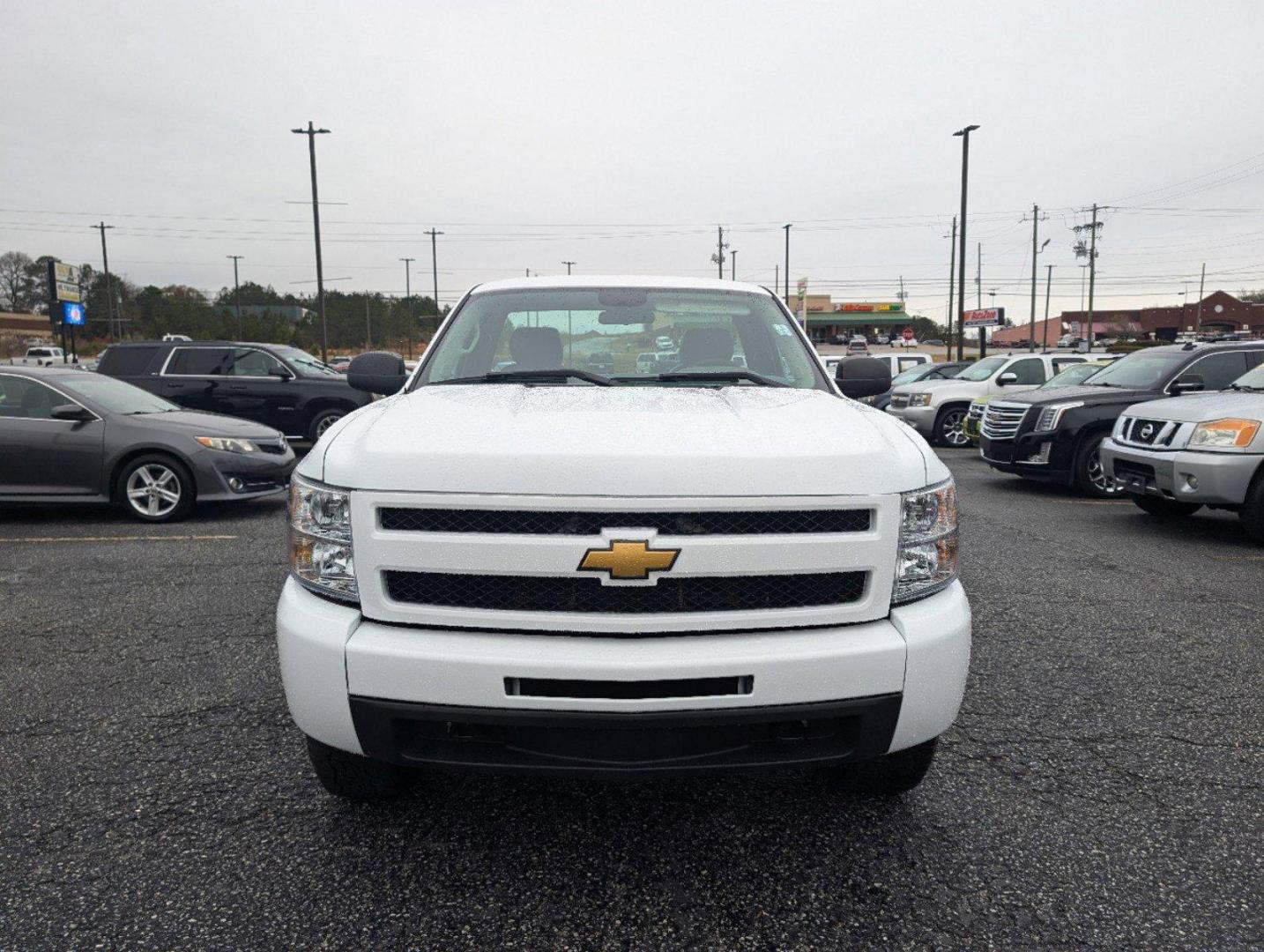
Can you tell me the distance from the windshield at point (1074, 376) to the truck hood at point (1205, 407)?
3.84m

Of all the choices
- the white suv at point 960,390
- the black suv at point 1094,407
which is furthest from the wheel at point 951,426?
the black suv at point 1094,407

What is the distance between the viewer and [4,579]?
6.12 meters

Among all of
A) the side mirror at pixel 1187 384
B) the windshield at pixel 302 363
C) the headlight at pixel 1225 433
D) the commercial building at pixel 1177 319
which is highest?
the commercial building at pixel 1177 319

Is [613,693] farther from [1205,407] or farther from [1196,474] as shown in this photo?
[1205,407]

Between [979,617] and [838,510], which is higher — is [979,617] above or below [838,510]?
below

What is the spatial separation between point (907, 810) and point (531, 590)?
153cm

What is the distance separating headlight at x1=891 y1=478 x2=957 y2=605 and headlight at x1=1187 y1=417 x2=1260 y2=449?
605 cm

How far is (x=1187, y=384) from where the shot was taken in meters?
9.05

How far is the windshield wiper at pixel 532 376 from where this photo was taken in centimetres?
352

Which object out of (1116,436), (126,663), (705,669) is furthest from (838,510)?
(1116,436)

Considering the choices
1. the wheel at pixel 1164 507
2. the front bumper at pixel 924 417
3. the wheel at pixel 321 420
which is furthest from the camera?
the front bumper at pixel 924 417

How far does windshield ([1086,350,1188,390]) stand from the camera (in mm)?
10148

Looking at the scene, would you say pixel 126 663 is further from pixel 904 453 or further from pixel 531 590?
pixel 904 453

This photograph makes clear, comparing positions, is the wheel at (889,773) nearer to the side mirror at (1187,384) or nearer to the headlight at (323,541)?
the headlight at (323,541)
